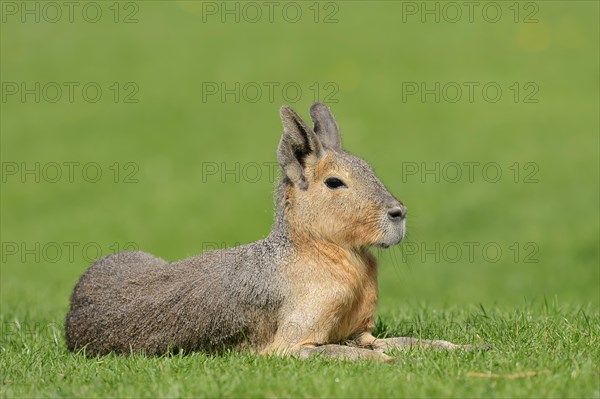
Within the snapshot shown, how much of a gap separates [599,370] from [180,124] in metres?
26.3

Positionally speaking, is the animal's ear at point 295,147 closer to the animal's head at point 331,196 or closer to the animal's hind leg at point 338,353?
the animal's head at point 331,196

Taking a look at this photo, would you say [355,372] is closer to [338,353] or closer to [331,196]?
[338,353]

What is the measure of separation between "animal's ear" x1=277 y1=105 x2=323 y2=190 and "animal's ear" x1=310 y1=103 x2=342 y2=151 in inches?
20.1

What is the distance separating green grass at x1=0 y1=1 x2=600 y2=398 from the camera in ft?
78.4

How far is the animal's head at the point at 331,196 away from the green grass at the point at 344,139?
88.7 inches

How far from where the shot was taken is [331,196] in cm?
892

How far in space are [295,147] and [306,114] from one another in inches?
807

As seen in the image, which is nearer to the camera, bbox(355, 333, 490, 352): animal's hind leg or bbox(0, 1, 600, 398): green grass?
bbox(355, 333, 490, 352): animal's hind leg

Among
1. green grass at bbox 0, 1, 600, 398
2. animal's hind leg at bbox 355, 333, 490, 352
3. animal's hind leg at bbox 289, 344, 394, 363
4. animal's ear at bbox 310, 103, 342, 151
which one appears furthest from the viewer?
green grass at bbox 0, 1, 600, 398

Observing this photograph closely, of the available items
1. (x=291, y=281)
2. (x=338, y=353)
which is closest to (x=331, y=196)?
(x=291, y=281)

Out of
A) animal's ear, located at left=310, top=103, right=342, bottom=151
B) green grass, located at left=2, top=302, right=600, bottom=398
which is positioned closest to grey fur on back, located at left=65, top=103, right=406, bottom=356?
animal's ear, located at left=310, top=103, right=342, bottom=151

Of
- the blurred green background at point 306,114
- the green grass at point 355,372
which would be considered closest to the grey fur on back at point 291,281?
the green grass at point 355,372

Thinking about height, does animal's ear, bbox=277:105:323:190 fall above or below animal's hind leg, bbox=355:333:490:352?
above

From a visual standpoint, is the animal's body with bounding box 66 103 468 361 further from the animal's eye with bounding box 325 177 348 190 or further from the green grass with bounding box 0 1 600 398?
the green grass with bounding box 0 1 600 398
